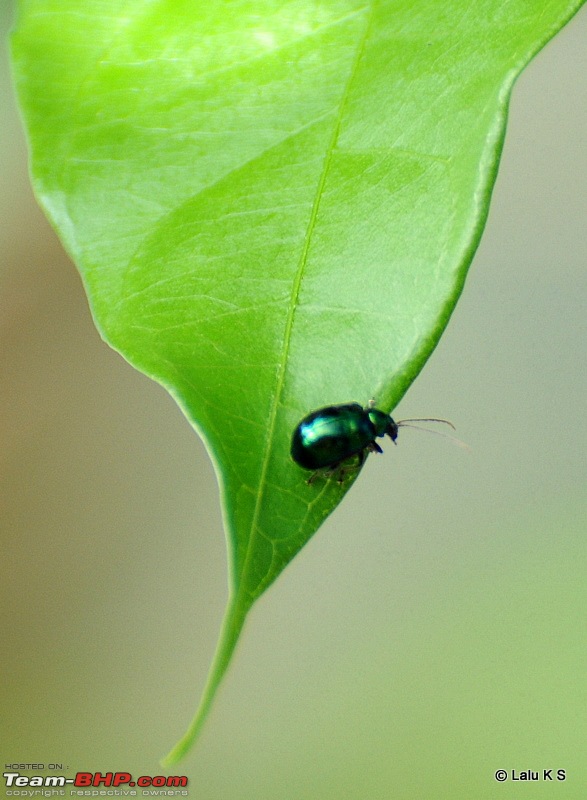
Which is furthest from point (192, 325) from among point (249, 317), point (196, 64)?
point (196, 64)

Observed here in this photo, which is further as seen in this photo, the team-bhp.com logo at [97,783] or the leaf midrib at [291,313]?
the team-bhp.com logo at [97,783]

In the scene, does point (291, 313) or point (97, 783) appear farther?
point (97, 783)

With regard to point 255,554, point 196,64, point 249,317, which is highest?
point 196,64

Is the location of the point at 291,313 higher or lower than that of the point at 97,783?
higher

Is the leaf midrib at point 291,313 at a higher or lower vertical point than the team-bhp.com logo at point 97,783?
higher

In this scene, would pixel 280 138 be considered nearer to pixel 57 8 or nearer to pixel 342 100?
pixel 342 100

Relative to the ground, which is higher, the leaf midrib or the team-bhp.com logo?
the leaf midrib

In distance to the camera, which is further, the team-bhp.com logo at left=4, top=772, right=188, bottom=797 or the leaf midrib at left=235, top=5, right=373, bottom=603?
the team-bhp.com logo at left=4, top=772, right=188, bottom=797

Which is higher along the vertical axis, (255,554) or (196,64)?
(196,64)
